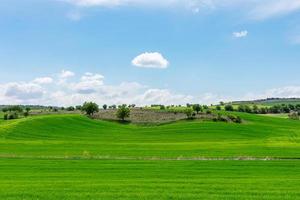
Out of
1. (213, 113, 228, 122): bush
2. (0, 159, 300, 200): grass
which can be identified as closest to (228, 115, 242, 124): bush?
(213, 113, 228, 122): bush

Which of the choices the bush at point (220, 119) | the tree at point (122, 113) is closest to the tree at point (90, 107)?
the tree at point (122, 113)

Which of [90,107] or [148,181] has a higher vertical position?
[90,107]

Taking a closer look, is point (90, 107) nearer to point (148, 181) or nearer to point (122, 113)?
point (122, 113)

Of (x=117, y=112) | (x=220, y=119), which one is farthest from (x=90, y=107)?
(x=220, y=119)

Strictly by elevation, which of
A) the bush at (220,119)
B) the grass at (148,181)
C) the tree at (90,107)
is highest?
the tree at (90,107)

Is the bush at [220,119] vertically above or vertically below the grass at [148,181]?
above

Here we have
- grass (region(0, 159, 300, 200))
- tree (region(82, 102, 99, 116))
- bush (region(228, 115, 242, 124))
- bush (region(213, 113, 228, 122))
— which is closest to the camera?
grass (region(0, 159, 300, 200))

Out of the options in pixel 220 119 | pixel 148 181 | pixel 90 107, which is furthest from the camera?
pixel 90 107

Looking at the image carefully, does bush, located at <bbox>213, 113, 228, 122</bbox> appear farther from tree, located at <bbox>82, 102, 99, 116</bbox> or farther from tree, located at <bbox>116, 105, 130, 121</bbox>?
tree, located at <bbox>82, 102, 99, 116</bbox>

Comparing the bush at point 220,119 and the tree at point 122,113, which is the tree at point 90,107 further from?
the bush at point 220,119

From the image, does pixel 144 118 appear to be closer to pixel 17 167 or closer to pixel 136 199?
pixel 17 167

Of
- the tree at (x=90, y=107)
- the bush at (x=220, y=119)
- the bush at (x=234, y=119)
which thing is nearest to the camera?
the bush at (x=220, y=119)

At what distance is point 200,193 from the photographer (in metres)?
23.8

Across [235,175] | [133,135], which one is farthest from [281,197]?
[133,135]
